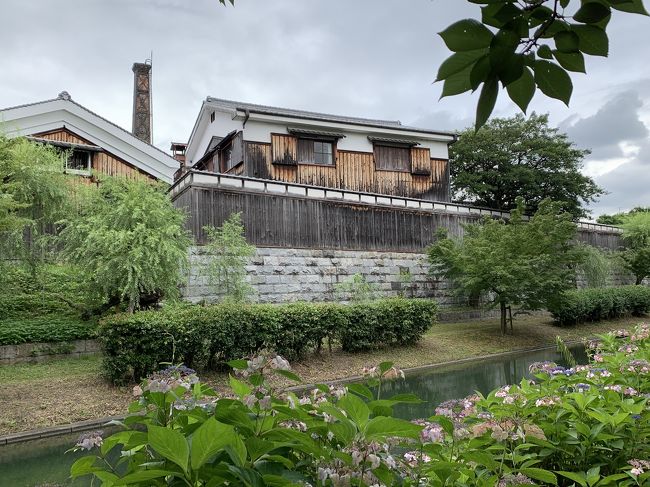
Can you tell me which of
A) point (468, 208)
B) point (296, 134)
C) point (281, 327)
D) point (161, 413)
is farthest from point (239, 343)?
point (468, 208)

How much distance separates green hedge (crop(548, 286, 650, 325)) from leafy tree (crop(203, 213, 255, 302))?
967cm

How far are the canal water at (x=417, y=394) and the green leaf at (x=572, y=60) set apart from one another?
2.51 m

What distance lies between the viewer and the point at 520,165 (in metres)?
26.0

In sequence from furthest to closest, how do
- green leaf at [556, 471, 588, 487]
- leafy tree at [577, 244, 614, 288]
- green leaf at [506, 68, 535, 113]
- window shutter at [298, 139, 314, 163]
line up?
1. leafy tree at [577, 244, 614, 288]
2. window shutter at [298, 139, 314, 163]
3. green leaf at [556, 471, 588, 487]
4. green leaf at [506, 68, 535, 113]

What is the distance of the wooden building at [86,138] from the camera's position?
15.9 m

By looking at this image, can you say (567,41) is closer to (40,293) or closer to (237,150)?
(40,293)

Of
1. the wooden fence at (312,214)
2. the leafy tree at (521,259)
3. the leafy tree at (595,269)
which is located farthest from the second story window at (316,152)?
the leafy tree at (595,269)

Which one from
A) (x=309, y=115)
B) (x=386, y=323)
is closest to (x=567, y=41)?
(x=386, y=323)

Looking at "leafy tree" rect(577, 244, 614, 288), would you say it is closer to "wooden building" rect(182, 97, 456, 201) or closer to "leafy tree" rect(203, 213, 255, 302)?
"wooden building" rect(182, 97, 456, 201)

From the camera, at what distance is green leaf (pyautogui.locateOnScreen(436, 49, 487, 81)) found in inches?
42.6

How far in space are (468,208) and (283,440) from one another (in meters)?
19.1

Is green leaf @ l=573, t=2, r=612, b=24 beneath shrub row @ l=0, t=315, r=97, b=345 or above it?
above

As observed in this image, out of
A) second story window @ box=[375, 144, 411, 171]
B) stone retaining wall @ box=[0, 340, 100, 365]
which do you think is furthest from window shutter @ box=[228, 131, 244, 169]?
stone retaining wall @ box=[0, 340, 100, 365]

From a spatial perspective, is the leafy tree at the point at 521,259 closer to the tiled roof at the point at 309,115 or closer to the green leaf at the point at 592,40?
the tiled roof at the point at 309,115
